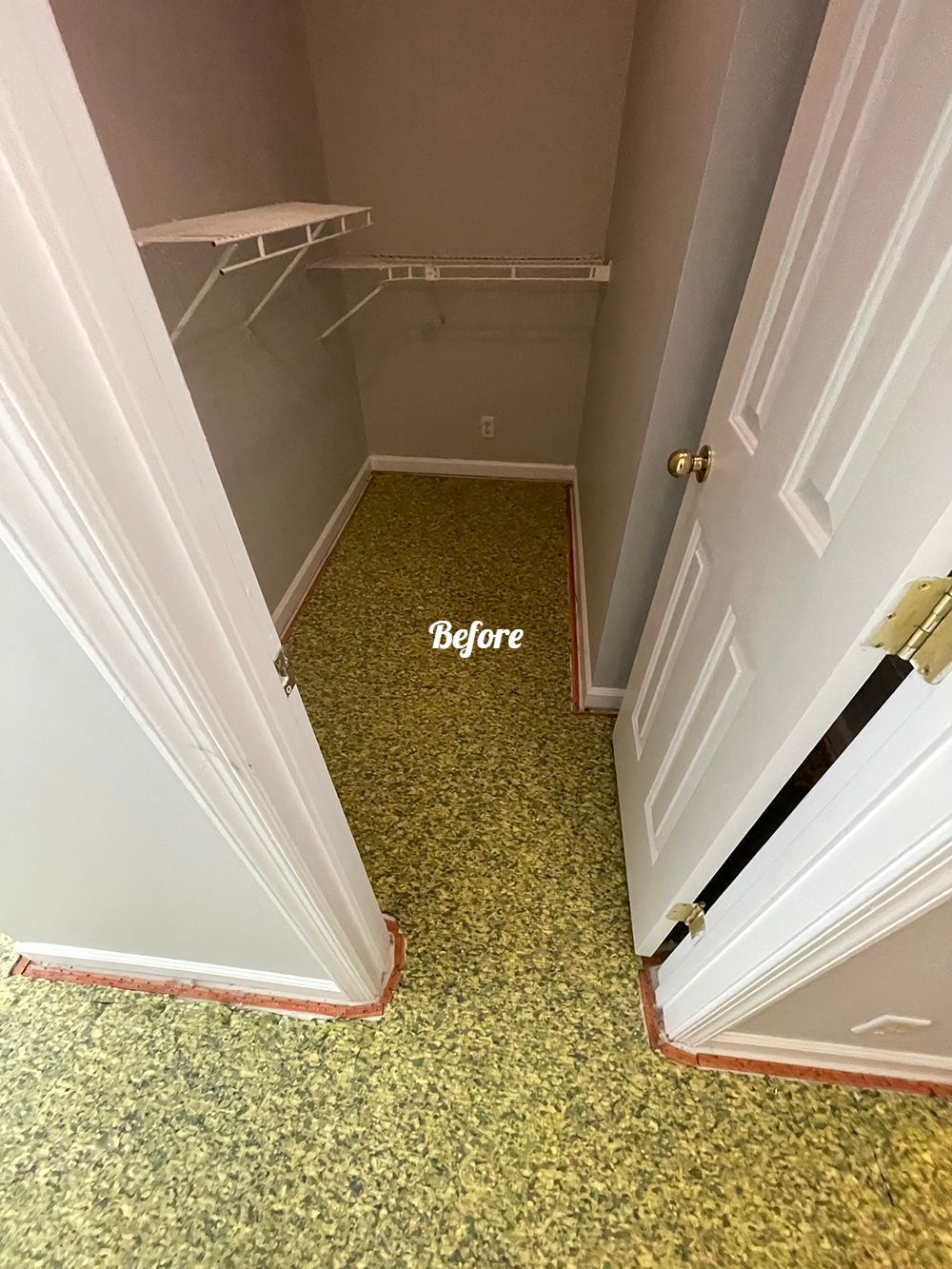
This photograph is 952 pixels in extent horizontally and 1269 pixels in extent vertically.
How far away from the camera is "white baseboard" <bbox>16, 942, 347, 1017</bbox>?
127cm

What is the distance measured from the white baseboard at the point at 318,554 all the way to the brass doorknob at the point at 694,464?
1.38m

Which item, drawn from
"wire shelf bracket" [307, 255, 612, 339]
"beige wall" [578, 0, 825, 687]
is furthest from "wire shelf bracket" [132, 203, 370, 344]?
"beige wall" [578, 0, 825, 687]

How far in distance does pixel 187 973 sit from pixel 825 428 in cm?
155

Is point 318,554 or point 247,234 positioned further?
point 318,554

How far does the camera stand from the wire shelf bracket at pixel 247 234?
4.21 feet

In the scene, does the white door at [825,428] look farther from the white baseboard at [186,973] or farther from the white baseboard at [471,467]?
the white baseboard at [471,467]

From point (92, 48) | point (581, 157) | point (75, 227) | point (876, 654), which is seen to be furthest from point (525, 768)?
point (581, 157)

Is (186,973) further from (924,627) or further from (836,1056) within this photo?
(924,627)

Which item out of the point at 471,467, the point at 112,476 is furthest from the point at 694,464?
the point at 471,467

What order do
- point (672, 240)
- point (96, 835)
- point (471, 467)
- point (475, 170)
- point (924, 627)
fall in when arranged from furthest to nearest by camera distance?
point (471, 467) < point (475, 170) < point (672, 240) < point (96, 835) < point (924, 627)

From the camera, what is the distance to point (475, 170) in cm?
223

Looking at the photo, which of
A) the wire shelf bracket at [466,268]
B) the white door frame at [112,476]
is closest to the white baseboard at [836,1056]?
the white door frame at [112,476]

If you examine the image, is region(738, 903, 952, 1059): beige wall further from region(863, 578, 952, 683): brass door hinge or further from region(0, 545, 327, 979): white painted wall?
region(0, 545, 327, 979): white painted wall

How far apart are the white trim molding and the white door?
2.52 feet
